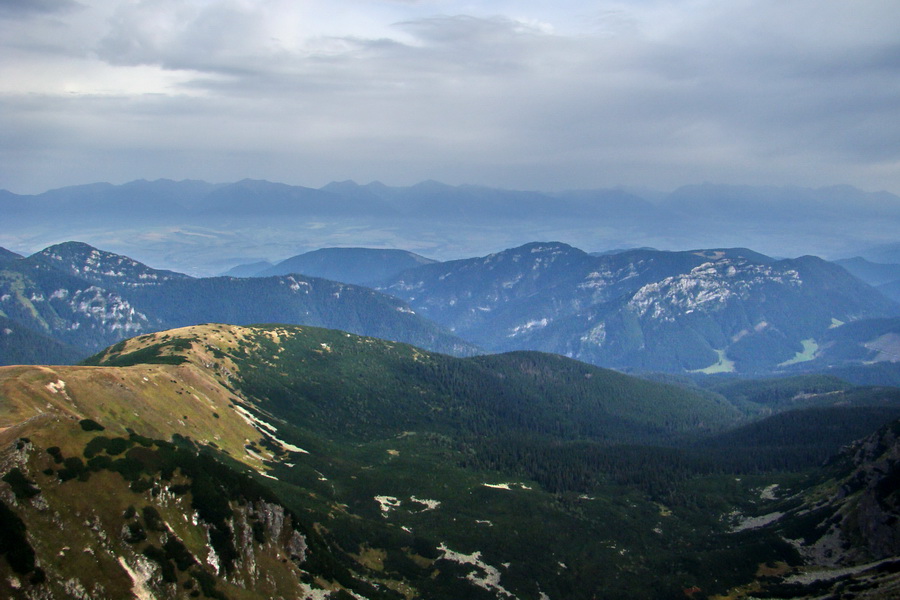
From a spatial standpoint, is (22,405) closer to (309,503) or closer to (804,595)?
(309,503)

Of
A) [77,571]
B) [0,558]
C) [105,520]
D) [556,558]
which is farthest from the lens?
[556,558]

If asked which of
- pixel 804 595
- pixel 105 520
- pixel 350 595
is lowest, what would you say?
pixel 804 595

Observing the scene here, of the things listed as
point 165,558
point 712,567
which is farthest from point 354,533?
point 712,567

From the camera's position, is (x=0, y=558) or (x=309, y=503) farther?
(x=309, y=503)

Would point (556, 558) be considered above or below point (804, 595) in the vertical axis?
below

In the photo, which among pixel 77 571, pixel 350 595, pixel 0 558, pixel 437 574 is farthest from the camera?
pixel 437 574

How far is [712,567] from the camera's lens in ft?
585

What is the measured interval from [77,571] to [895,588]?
12429cm

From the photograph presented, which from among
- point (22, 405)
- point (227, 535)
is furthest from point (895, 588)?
point (22, 405)

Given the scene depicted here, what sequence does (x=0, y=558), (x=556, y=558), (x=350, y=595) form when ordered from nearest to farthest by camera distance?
1. (x=0, y=558)
2. (x=350, y=595)
3. (x=556, y=558)

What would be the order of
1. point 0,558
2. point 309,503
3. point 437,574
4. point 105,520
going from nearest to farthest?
point 0,558 → point 105,520 → point 437,574 → point 309,503

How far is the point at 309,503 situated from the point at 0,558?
9883 cm

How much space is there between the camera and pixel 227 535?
110 meters

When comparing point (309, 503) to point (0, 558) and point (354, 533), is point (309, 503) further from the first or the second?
point (0, 558)
